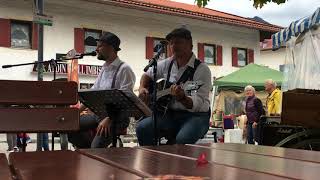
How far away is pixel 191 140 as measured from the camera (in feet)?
13.0

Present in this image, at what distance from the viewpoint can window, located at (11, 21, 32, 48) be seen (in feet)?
66.9

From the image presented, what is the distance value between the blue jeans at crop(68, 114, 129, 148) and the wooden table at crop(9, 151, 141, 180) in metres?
2.46

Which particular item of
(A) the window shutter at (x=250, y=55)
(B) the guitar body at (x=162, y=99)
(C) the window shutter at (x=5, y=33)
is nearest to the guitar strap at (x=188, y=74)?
(B) the guitar body at (x=162, y=99)

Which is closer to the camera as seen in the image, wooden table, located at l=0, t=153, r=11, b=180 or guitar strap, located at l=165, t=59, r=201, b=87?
wooden table, located at l=0, t=153, r=11, b=180

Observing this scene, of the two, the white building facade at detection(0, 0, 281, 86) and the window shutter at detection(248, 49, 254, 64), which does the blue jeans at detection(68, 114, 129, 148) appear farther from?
the window shutter at detection(248, 49, 254, 64)

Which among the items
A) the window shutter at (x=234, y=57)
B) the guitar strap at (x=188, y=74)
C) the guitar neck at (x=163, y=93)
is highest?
the window shutter at (x=234, y=57)

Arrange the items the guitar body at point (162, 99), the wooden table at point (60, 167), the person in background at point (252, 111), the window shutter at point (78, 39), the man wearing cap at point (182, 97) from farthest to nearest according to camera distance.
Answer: the window shutter at point (78, 39) < the person in background at point (252, 111) < the guitar body at point (162, 99) < the man wearing cap at point (182, 97) < the wooden table at point (60, 167)

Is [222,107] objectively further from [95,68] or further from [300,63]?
[300,63]

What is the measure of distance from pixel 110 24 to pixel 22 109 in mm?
20164

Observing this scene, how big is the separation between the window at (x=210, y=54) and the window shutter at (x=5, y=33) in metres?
10.6

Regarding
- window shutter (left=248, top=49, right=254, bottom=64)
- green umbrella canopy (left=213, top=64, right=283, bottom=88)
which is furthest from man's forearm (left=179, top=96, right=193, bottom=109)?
window shutter (left=248, top=49, right=254, bottom=64)

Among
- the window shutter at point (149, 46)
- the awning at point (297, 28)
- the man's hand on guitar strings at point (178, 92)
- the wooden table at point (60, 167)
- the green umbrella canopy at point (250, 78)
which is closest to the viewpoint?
the wooden table at point (60, 167)

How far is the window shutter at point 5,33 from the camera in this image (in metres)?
19.9

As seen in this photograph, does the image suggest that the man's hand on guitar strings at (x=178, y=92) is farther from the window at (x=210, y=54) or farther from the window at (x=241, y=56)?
the window at (x=241, y=56)
